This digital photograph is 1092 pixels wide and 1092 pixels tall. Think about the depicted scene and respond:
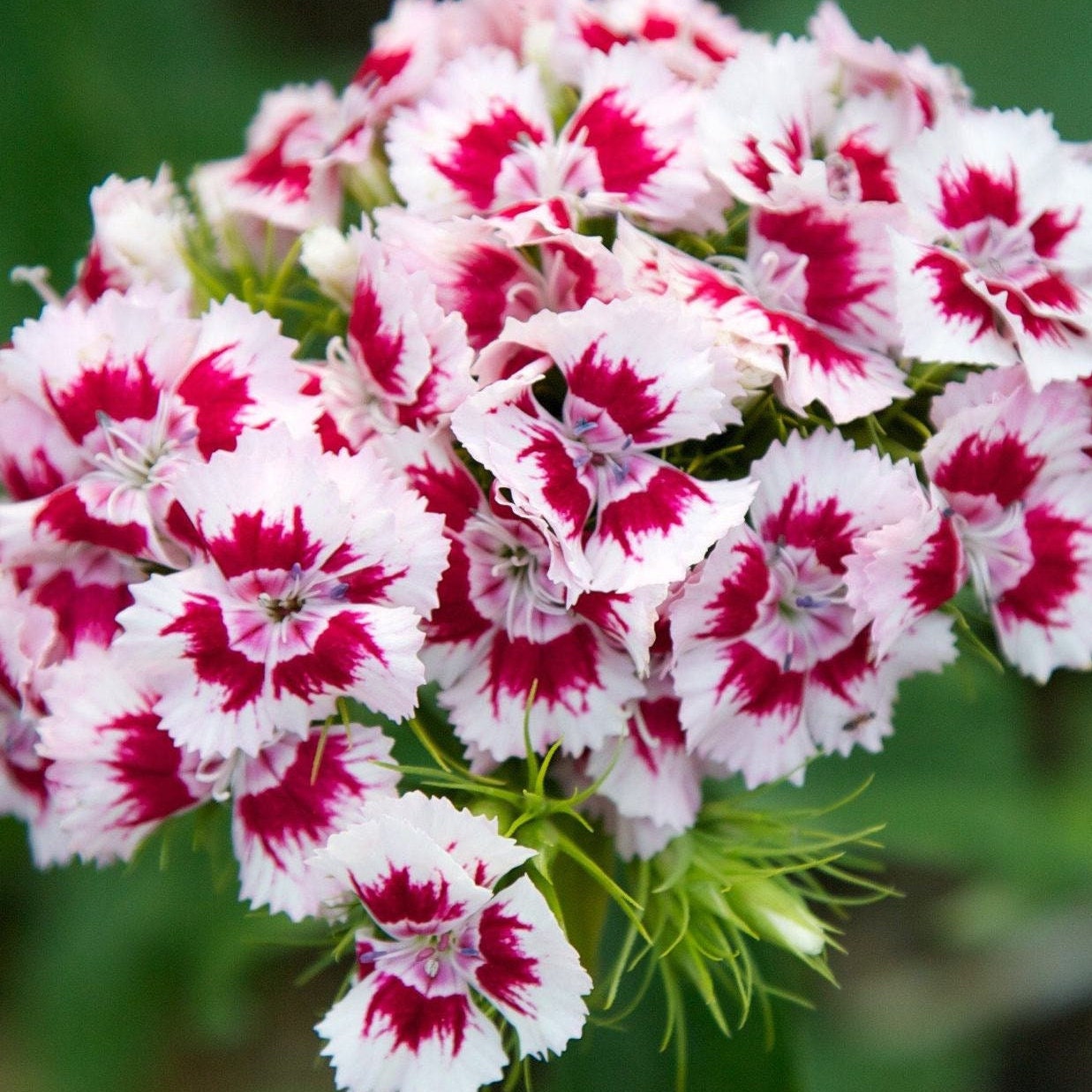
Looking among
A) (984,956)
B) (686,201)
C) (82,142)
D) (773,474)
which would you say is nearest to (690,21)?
(686,201)

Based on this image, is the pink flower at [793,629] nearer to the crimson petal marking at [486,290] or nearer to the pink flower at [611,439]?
the pink flower at [611,439]

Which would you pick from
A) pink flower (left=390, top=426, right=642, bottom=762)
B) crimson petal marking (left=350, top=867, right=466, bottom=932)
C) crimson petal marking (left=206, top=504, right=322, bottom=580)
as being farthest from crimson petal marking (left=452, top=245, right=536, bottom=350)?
crimson petal marking (left=350, top=867, right=466, bottom=932)


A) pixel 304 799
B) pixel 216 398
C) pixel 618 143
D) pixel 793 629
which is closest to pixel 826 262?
pixel 618 143

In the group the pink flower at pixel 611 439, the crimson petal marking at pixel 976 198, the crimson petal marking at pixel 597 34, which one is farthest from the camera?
the crimson petal marking at pixel 597 34

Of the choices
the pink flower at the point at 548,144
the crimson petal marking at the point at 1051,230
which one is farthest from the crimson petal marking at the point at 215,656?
the crimson petal marking at the point at 1051,230

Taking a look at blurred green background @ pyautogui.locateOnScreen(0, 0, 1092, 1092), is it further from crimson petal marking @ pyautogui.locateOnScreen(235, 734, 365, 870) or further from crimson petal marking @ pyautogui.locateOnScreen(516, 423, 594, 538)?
crimson petal marking @ pyautogui.locateOnScreen(516, 423, 594, 538)

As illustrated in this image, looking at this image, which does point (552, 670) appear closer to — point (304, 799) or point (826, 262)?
point (304, 799)
